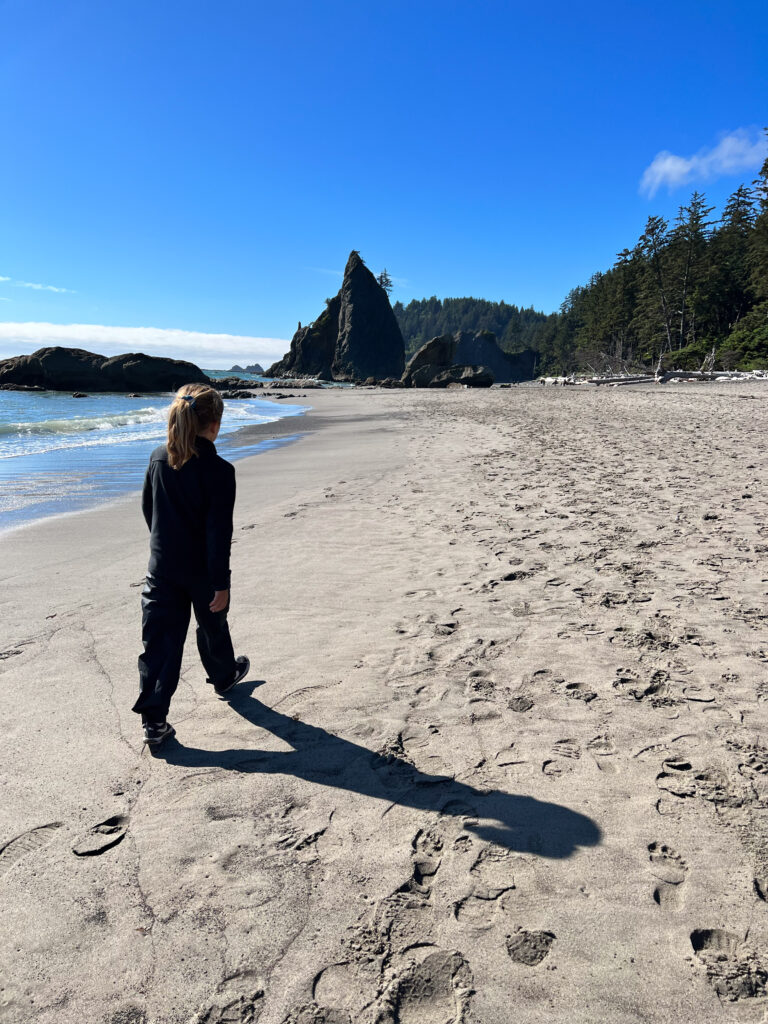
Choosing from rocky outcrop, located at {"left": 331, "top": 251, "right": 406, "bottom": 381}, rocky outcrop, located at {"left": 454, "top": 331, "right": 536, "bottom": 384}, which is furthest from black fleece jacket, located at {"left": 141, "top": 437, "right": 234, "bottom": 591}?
rocky outcrop, located at {"left": 331, "top": 251, "right": 406, "bottom": 381}

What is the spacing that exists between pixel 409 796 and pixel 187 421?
2.12 meters

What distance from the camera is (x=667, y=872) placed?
6.66 ft

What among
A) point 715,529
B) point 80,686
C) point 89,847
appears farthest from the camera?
point 715,529

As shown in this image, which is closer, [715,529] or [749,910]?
[749,910]

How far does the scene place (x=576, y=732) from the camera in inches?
112

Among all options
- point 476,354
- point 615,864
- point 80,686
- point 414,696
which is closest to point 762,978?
point 615,864

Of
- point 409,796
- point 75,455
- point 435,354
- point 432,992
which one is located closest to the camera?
point 432,992

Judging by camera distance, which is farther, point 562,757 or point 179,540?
point 179,540

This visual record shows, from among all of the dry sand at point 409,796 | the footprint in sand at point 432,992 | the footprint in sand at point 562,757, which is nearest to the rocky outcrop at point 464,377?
the dry sand at point 409,796

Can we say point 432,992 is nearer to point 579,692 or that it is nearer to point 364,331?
point 579,692

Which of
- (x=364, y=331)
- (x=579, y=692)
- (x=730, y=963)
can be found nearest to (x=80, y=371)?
(x=579, y=692)

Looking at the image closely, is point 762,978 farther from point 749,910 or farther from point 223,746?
point 223,746

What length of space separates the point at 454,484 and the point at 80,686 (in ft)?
20.8

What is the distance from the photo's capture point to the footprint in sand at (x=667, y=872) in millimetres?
1926
